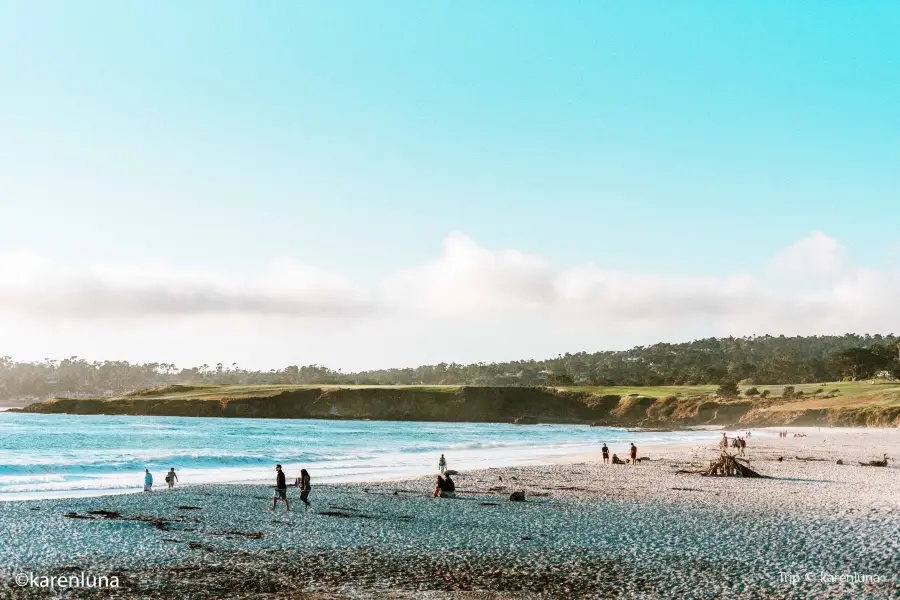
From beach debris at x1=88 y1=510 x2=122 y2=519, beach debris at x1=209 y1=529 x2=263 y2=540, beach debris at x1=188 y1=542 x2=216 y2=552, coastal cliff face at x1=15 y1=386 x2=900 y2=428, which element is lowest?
coastal cliff face at x1=15 y1=386 x2=900 y2=428

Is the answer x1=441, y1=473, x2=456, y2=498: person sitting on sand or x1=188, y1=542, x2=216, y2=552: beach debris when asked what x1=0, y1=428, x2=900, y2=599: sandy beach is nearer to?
x1=188, y1=542, x2=216, y2=552: beach debris

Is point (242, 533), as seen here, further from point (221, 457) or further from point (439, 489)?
point (221, 457)

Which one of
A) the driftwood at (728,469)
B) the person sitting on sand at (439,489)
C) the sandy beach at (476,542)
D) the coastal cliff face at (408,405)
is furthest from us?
the coastal cliff face at (408,405)

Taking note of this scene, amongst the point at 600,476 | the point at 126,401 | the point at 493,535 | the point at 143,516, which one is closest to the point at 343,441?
the point at 600,476

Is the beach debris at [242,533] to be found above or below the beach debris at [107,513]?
above

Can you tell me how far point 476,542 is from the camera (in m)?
19.4

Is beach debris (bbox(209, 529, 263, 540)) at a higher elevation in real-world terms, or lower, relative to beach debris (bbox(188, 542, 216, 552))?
lower

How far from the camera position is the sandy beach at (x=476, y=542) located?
14.4 meters

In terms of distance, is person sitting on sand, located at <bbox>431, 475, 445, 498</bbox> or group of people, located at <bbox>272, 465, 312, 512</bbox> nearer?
group of people, located at <bbox>272, 465, 312, 512</bbox>

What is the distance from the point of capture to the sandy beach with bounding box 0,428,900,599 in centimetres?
1445

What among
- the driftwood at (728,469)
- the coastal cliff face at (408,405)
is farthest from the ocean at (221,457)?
the coastal cliff face at (408,405)

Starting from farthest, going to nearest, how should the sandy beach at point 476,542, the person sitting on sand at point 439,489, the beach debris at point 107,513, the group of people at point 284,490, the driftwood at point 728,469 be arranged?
the driftwood at point 728,469, the person sitting on sand at point 439,489, the group of people at point 284,490, the beach debris at point 107,513, the sandy beach at point 476,542

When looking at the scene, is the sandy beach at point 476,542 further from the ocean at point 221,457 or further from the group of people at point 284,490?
the ocean at point 221,457

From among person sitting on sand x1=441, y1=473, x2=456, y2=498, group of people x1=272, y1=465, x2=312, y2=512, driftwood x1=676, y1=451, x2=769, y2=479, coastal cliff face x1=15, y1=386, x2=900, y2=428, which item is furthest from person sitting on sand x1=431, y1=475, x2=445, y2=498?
coastal cliff face x1=15, y1=386, x2=900, y2=428
